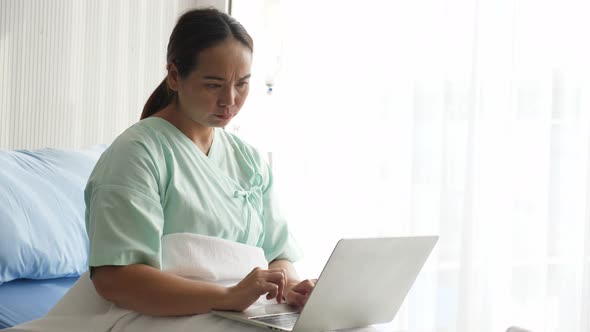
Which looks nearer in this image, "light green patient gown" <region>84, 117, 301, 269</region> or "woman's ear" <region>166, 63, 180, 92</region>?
"light green patient gown" <region>84, 117, 301, 269</region>

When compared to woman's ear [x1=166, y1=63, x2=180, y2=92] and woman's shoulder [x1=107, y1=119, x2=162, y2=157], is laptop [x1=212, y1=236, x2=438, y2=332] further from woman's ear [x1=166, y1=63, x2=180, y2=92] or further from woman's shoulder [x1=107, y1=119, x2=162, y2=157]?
woman's ear [x1=166, y1=63, x2=180, y2=92]

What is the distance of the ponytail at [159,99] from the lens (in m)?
1.55

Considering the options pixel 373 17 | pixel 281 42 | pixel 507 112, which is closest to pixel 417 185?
pixel 507 112

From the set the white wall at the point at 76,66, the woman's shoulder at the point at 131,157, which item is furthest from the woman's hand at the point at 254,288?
the white wall at the point at 76,66

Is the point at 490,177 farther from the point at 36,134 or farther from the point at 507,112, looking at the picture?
the point at 36,134

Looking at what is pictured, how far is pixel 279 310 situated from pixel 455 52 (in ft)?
4.05

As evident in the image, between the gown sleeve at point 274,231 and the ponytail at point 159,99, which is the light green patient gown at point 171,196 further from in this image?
the ponytail at point 159,99

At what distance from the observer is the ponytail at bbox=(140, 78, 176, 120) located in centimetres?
155

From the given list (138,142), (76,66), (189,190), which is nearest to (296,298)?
(189,190)

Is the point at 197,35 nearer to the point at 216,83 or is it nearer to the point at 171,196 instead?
the point at 216,83

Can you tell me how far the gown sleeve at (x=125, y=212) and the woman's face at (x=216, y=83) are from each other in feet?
0.50

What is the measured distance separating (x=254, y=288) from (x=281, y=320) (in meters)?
0.06

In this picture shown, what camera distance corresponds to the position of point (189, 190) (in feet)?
4.61

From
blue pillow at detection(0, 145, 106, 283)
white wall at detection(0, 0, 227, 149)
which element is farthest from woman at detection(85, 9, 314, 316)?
white wall at detection(0, 0, 227, 149)
